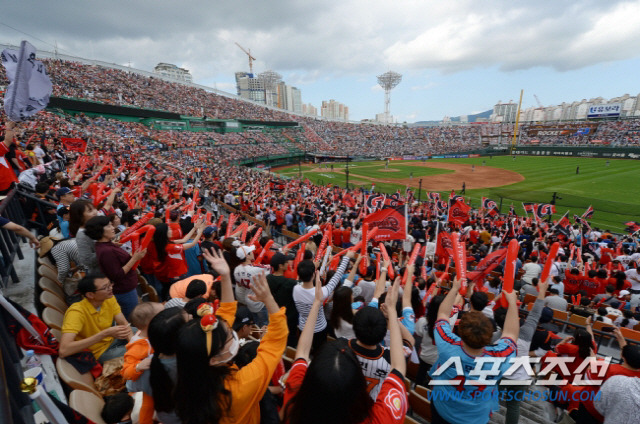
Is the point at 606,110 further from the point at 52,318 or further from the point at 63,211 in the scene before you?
the point at 52,318

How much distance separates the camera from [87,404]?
2.58 metres

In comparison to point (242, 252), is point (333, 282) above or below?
below

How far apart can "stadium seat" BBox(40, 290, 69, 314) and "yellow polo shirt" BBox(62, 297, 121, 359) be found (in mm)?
856

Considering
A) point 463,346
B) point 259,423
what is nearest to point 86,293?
point 259,423

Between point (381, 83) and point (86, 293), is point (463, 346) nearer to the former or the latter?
point (86, 293)

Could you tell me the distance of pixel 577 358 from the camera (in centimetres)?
388

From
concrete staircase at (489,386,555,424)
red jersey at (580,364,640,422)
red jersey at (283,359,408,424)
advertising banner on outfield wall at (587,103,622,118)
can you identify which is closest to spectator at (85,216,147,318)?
red jersey at (283,359,408,424)

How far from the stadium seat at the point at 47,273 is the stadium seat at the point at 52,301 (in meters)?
0.57

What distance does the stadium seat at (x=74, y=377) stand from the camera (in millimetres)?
2746

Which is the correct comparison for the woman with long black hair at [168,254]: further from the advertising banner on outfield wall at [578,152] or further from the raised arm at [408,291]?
the advertising banner on outfield wall at [578,152]

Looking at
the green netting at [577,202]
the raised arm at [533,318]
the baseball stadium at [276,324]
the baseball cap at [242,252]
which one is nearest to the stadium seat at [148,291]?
the baseball stadium at [276,324]

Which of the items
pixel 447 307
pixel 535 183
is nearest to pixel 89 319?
pixel 447 307

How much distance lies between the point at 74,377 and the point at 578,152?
77504 millimetres

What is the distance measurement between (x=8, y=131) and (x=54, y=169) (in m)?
7.69
